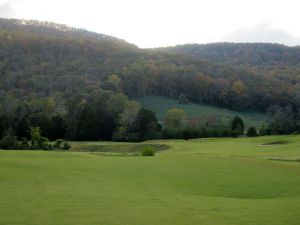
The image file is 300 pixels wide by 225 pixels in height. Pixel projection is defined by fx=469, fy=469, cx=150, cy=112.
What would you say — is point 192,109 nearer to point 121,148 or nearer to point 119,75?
point 119,75

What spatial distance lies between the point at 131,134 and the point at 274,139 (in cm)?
3100

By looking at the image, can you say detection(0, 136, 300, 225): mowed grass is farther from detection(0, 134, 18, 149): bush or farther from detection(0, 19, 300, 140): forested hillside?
detection(0, 19, 300, 140): forested hillside

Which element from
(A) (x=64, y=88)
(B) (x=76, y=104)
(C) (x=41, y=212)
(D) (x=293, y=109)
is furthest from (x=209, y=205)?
(A) (x=64, y=88)

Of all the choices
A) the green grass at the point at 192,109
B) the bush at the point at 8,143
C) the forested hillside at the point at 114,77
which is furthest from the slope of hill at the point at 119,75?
the bush at the point at 8,143

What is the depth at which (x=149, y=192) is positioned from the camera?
19094 millimetres

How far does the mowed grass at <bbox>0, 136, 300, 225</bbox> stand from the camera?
41.5 feet

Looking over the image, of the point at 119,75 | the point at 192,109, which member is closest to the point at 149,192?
the point at 192,109

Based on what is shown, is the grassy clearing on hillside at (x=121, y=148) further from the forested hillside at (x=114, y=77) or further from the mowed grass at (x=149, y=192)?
the forested hillside at (x=114, y=77)

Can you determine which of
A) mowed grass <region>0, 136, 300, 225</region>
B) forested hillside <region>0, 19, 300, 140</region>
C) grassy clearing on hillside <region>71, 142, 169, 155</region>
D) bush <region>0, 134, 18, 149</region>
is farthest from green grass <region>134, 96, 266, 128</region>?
mowed grass <region>0, 136, 300, 225</region>

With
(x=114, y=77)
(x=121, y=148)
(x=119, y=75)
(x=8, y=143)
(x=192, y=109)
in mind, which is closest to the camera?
(x=8, y=143)

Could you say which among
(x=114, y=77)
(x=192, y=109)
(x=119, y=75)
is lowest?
(x=192, y=109)

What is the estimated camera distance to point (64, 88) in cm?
13112

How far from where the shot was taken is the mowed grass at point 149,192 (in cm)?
1264

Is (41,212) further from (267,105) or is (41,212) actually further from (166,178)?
(267,105)
